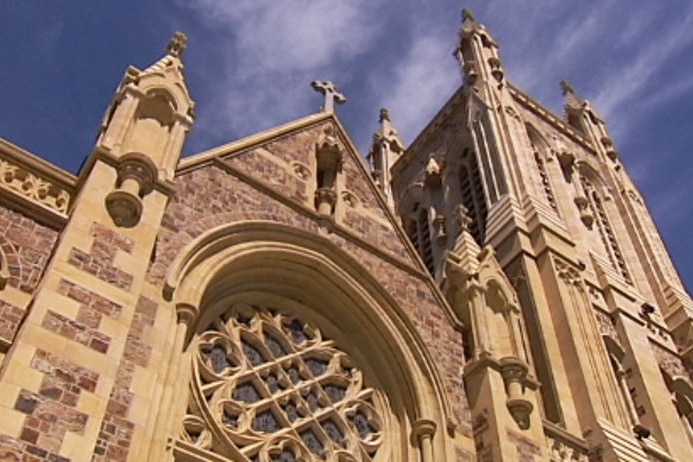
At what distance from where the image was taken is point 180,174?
12.9 metres

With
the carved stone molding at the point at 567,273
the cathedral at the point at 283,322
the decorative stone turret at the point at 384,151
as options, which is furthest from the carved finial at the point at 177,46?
the decorative stone turret at the point at 384,151

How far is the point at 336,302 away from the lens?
13.7 metres

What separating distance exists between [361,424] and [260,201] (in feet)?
11.6

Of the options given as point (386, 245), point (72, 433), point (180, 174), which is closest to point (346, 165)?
point (386, 245)

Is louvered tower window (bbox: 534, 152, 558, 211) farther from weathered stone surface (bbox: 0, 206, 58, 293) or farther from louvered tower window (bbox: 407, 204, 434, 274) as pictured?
weathered stone surface (bbox: 0, 206, 58, 293)

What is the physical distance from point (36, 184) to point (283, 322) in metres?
3.94

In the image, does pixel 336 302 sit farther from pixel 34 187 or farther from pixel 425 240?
pixel 425 240

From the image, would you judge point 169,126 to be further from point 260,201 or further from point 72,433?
point 72,433

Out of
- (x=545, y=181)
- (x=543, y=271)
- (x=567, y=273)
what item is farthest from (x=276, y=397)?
(x=545, y=181)

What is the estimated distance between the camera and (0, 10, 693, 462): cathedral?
9078 millimetres

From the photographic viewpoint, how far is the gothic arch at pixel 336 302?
40.6 feet

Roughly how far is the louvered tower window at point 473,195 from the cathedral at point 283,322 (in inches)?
89.0

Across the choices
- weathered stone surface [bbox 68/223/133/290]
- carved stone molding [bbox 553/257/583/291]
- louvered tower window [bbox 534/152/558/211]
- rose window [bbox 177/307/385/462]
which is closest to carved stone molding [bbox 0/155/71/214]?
weathered stone surface [bbox 68/223/133/290]

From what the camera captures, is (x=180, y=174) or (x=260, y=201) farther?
(x=260, y=201)
